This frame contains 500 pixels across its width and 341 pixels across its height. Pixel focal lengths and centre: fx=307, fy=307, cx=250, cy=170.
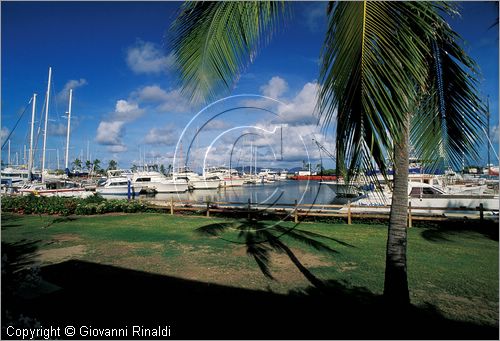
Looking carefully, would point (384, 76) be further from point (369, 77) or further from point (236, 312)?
point (236, 312)

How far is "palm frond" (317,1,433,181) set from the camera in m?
2.26

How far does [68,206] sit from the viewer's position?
18.0 meters

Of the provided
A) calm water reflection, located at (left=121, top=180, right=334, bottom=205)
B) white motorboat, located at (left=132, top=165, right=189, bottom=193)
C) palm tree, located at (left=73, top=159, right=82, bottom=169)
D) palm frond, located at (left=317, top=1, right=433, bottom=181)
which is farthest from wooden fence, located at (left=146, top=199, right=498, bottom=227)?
palm tree, located at (left=73, top=159, right=82, bottom=169)

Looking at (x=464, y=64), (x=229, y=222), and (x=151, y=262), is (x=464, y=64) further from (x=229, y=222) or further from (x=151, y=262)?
(x=229, y=222)

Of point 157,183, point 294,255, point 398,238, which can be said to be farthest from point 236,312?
Answer: point 157,183

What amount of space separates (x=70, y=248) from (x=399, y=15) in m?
11.0

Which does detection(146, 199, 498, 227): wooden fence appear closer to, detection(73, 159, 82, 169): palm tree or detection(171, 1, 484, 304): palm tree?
Answer: detection(171, 1, 484, 304): palm tree

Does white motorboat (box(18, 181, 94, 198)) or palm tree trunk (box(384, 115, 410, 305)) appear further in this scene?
white motorboat (box(18, 181, 94, 198))

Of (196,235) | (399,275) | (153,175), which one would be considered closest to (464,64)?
(399,275)

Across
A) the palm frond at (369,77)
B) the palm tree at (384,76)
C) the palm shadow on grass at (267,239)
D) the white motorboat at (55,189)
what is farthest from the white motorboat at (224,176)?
the palm frond at (369,77)

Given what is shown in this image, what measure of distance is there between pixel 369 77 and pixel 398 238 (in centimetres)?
240

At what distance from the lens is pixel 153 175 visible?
53938 mm

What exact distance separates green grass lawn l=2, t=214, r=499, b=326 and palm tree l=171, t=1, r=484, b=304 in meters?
3.11

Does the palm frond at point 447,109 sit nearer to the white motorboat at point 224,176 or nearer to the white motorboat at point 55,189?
the white motorboat at point 55,189
